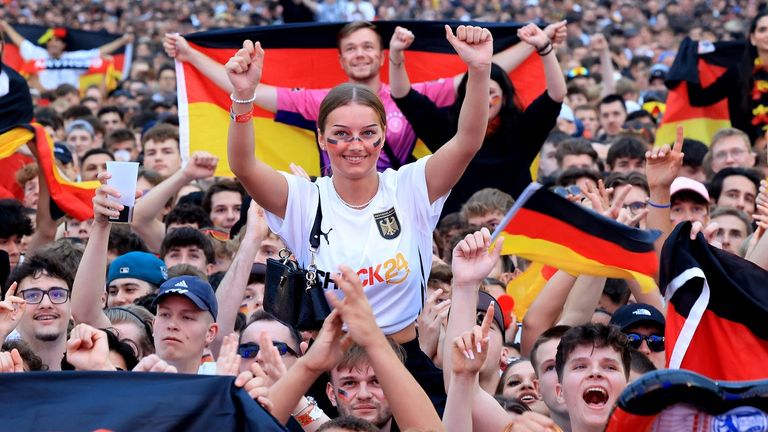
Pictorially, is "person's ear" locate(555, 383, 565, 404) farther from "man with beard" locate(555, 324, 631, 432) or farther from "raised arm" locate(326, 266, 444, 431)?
"raised arm" locate(326, 266, 444, 431)

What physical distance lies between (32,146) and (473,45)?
4951 millimetres

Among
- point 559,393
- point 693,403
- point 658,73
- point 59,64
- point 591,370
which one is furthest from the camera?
point 59,64

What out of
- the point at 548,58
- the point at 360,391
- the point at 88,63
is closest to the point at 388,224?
the point at 360,391

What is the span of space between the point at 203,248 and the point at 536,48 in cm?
245

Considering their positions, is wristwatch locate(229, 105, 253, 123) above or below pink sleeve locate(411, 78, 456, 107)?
above

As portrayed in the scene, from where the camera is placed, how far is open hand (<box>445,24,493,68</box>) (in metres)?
5.85

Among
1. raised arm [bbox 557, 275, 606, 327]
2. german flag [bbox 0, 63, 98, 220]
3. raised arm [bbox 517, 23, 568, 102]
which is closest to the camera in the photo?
raised arm [bbox 557, 275, 606, 327]

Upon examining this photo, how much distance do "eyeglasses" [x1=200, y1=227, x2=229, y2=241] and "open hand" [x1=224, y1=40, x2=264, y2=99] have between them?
3.58 meters

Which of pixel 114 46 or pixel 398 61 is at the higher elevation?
pixel 398 61

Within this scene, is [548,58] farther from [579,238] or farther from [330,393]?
[330,393]

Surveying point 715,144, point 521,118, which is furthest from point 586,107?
point 521,118

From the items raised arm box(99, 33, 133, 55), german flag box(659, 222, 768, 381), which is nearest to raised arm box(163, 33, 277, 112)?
german flag box(659, 222, 768, 381)

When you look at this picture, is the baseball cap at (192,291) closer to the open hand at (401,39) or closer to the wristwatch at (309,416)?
the wristwatch at (309,416)

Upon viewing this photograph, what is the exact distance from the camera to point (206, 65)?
991 centimetres
